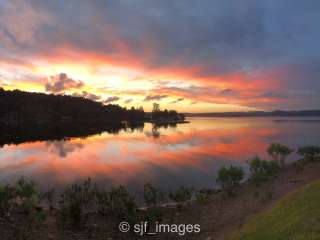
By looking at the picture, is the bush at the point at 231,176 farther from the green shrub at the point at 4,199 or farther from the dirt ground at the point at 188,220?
the green shrub at the point at 4,199

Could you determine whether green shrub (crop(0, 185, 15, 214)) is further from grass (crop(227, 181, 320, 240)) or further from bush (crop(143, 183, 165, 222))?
grass (crop(227, 181, 320, 240))

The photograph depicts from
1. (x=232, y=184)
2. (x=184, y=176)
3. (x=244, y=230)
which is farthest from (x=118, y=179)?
(x=244, y=230)

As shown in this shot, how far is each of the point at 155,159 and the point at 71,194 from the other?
16591mm

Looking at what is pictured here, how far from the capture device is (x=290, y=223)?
6746mm

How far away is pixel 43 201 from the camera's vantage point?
41.2ft

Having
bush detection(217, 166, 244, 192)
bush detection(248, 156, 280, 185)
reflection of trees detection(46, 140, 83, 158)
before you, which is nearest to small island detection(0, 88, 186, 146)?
reflection of trees detection(46, 140, 83, 158)

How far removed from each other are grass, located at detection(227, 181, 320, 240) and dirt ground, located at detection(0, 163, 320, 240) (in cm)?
116

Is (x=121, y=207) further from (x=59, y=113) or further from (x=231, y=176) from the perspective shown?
(x=59, y=113)

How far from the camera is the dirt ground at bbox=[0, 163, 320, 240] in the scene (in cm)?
786

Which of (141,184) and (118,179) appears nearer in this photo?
(141,184)

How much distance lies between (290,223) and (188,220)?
420 centimetres

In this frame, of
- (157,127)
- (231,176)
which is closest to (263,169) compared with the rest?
(231,176)

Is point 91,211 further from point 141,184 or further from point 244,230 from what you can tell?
point 141,184

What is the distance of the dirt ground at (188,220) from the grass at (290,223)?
1165mm
